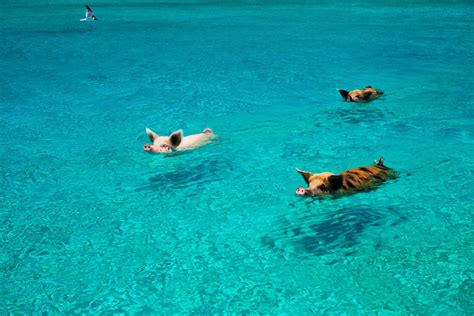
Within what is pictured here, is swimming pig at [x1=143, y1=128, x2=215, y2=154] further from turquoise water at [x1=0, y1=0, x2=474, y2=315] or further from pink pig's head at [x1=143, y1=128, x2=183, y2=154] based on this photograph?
turquoise water at [x1=0, y1=0, x2=474, y2=315]

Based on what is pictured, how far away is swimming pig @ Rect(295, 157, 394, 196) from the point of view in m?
9.70

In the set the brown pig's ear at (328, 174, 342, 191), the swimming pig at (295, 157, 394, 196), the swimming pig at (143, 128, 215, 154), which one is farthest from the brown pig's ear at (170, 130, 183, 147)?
the brown pig's ear at (328, 174, 342, 191)

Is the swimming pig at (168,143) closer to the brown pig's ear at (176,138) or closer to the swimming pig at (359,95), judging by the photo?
the brown pig's ear at (176,138)

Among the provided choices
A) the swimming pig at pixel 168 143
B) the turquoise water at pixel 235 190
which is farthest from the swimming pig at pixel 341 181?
the swimming pig at pixel 168 143

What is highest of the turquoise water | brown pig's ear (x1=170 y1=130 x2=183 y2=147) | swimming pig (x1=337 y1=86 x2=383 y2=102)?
brown pig's ear (x1=170 y1=130 x2=183 y2=147)

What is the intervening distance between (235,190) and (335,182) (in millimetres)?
2455

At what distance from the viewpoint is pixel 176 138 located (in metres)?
12.5

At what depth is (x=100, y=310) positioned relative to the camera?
7406 millimetres

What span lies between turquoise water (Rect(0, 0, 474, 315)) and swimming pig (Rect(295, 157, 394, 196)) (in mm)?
276

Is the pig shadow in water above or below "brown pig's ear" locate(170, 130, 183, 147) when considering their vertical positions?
below

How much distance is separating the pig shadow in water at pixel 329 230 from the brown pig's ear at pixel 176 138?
3.79 meters

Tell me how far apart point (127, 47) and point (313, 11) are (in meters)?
24.1


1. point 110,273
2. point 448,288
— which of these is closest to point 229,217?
point 110,273

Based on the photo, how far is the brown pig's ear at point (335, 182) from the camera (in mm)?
9625
